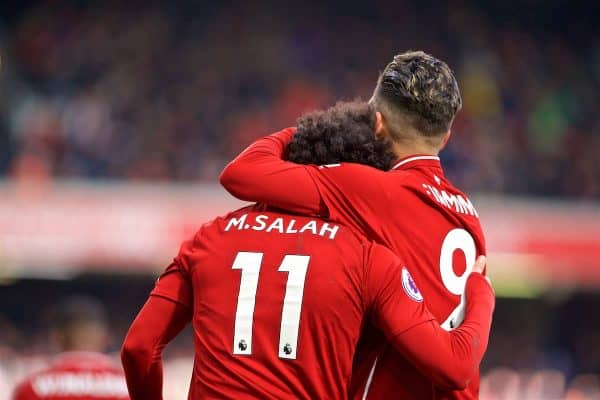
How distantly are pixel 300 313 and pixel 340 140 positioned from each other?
467mm

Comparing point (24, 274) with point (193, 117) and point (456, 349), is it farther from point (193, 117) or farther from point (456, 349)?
point (456, 349)

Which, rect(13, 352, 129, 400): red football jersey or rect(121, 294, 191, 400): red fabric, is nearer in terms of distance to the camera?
rect(121, 294, 191, 400): red fabric

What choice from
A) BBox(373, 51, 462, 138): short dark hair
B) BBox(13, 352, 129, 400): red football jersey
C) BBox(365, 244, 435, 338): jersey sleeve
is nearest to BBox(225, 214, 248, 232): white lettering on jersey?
BBox(365, 244, 435, 338): jersey sleeve

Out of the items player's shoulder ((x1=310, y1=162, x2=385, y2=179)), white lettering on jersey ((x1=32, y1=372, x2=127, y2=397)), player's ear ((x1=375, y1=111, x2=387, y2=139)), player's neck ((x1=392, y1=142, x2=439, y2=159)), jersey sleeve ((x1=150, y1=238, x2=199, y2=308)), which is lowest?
white lettering on jersey ((x1=32, y1=372, x2=127, y2=397))

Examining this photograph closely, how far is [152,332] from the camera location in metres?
2.74

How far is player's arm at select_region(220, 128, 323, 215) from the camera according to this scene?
2656 millimetres

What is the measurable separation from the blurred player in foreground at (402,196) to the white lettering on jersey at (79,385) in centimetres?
248

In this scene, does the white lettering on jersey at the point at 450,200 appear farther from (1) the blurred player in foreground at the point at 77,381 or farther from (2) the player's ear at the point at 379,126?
(1) the blurred player in foreground at the point at 77,381

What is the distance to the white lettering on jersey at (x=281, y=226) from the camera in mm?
2629

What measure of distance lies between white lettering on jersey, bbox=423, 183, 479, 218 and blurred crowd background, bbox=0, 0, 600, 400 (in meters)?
8.42

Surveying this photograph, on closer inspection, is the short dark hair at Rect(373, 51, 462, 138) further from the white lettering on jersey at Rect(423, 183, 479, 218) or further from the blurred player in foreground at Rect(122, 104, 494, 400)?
the blurred player in foreground at Rect(122, 104, 494, 400)

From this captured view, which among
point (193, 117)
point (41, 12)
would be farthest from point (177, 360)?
point (41, 12)

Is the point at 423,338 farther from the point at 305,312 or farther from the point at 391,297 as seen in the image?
the point at 305,312

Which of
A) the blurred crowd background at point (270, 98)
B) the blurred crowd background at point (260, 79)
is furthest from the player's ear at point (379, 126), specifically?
the blurred crowd background at point (260, 79)
